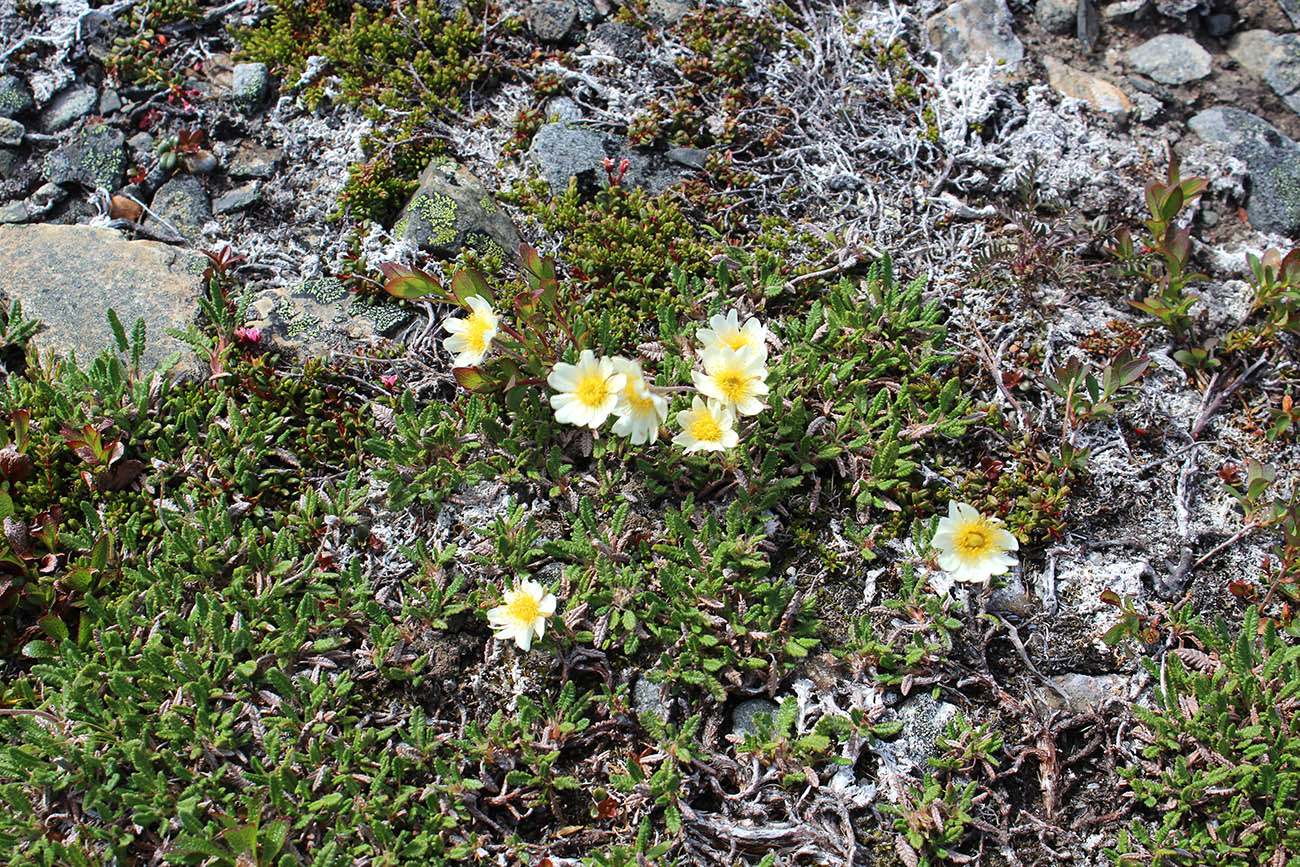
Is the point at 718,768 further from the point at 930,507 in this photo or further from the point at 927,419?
the point at 927,419

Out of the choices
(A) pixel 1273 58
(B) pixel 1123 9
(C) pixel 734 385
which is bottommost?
(C) pixel 734 385

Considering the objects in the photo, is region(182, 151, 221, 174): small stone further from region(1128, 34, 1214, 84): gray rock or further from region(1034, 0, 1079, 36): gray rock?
region(1128, 34, 1214, 84): gray rock

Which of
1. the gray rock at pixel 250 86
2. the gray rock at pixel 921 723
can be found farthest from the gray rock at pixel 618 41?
the gray rock at pixel 921 723

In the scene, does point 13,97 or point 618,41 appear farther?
point 618,41

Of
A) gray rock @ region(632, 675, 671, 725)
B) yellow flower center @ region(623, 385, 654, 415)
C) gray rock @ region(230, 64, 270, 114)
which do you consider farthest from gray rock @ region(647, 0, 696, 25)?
gray rock @ region(632, 675, 671, 725)

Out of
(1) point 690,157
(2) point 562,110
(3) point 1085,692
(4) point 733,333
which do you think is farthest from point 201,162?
(3) point 1085,692

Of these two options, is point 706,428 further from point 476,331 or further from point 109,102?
point 109,102
